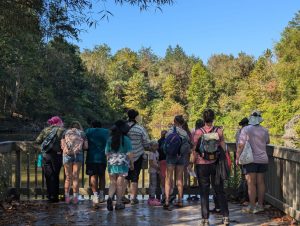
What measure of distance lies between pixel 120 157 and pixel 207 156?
1707mm

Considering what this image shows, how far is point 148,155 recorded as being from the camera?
8.08 m

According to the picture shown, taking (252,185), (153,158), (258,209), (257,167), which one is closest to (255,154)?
(257,167)

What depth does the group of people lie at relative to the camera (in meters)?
6.20

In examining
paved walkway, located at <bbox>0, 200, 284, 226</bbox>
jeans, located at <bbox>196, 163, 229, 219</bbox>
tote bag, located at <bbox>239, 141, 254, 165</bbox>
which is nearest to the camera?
jeans, located at <bbox>196, 163, 229, 219</bbox>

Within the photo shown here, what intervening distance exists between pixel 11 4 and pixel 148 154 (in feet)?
11.9

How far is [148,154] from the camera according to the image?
318 inches

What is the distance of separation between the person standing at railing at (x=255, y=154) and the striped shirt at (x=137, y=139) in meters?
1.66

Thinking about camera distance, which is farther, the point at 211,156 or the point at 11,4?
the point at 11,4

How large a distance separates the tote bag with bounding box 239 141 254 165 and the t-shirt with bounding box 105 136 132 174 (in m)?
1.83

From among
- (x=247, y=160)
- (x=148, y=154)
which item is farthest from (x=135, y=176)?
(x=247, y=160)

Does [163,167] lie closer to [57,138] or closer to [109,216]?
[109,216]

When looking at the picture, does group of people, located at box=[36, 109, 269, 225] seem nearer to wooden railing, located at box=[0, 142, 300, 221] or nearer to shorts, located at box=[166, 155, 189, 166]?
shorts, located at box=[166, 155, 189, 166]

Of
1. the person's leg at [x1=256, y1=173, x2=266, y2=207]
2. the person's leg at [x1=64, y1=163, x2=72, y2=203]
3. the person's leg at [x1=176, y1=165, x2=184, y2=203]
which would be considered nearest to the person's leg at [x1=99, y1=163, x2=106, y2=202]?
the person's leg at [x1=64, y1=163, x2=72, y2=203]

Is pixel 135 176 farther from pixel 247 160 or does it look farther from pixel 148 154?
pixel 247 160
